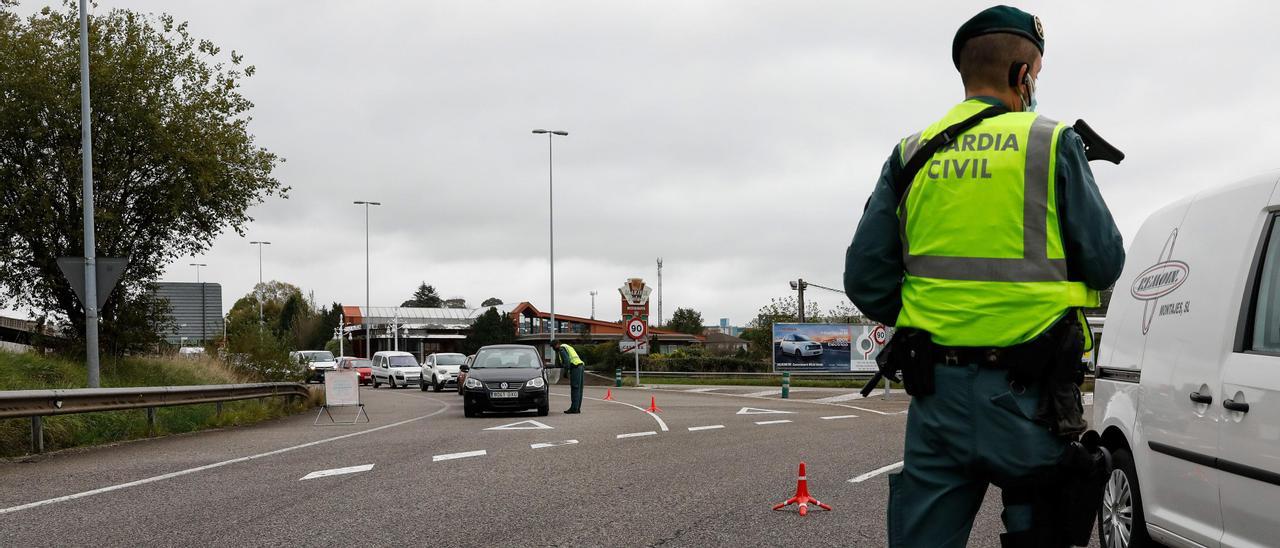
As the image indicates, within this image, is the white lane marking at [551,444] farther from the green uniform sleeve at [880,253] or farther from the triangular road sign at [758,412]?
the green uniform sleeve at [880,253]

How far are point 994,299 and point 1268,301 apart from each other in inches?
90.5

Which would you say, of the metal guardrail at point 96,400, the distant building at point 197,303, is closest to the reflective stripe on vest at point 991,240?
the metal guardrail at point 96,400

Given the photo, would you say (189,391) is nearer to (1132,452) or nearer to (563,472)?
(563,472)

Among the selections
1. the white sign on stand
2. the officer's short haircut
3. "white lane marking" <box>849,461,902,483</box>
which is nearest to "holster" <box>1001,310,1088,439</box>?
the officer's short haircut

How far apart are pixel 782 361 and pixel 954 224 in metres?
46.7

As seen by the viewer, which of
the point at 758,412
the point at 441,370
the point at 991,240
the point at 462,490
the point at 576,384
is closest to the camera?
the point at 991,240

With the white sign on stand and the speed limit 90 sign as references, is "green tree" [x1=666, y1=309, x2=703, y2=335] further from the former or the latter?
the white sign on stand

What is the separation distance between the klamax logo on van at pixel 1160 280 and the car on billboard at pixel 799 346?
42.8 m

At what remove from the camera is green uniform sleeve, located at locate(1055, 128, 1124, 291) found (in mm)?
2719

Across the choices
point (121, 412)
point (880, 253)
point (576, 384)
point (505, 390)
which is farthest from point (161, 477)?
point (576, 384)

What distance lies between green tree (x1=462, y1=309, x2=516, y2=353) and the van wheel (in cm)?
7145

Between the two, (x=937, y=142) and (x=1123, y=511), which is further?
(x=1123, y=511)

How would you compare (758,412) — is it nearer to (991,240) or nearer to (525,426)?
(525,426)

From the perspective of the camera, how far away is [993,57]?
2.90 m
